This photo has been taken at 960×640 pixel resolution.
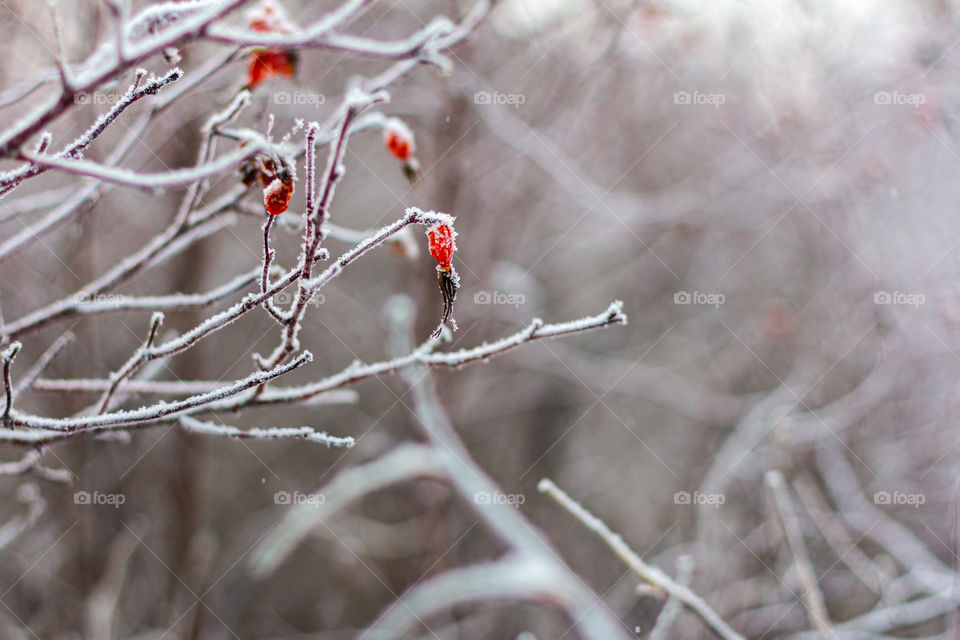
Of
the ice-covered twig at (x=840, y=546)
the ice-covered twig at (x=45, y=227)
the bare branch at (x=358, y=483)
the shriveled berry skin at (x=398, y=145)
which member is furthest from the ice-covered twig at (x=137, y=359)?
the ice-covered twig at (x=840, y=546)

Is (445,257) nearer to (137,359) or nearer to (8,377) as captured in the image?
(137,359)

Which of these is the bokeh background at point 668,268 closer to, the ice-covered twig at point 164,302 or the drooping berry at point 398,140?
the ice-covered twig at point 164,302

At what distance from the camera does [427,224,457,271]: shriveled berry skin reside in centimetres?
86

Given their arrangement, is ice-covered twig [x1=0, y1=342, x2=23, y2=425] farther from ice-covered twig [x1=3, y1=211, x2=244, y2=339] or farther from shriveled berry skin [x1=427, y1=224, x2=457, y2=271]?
shriveled berry skin [x1=427, y1=224, x2=457, y2=271]

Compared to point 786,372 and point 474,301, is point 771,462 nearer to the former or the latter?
point 786,372

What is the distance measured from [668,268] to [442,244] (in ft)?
18.9

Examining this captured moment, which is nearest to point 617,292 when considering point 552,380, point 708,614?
point 552,380

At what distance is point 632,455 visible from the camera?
1066 centimetres

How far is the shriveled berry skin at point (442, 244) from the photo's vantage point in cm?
86

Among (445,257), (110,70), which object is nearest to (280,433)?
(445,257)

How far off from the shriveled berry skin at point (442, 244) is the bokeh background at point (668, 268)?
74.5 inches

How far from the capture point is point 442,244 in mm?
860

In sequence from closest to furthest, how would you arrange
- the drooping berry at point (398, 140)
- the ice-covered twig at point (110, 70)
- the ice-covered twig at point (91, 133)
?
the ice-covered twig at point (110, 70) < the ice-covered twig at point (91, 133) < the drooping berry at point (398, 140)

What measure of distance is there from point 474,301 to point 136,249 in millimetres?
3026
